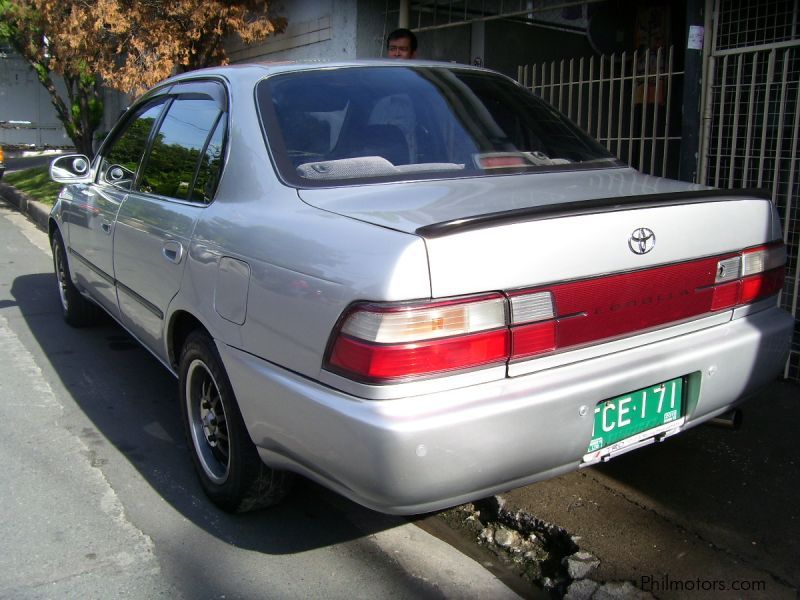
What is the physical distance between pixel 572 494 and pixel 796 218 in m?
2.39

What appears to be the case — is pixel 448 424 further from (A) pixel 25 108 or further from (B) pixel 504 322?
(A) pixel 25 108

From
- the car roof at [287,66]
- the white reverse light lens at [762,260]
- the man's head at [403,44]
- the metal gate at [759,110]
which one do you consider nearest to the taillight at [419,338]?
the white reverse light lens at [762,260]

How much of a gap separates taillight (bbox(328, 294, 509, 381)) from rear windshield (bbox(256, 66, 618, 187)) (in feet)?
2.53

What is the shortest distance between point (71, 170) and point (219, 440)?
8.33 feet

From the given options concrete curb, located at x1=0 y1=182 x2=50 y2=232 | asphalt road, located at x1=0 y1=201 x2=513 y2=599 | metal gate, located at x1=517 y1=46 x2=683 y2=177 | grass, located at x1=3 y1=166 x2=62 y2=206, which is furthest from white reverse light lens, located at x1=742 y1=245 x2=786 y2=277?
grass, located at x1=3 y1=166 x2=62 y2=206

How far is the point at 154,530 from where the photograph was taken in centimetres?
298

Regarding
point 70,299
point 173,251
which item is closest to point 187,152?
point 173,251

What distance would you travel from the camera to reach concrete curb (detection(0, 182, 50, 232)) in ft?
35.6

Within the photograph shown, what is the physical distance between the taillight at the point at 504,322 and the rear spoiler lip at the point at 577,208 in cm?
20

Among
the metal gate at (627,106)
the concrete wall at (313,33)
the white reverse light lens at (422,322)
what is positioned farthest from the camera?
the concrete wall at (313,33)

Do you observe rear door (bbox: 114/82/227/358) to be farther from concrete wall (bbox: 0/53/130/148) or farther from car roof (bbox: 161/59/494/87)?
concrete wall (bbox: 0/53/130/148)

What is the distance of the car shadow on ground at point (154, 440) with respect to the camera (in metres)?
3.00

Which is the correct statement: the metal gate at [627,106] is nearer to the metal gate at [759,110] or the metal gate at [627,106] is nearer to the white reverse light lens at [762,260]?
the metal gate at [759,110]

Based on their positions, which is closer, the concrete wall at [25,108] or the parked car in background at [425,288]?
the parked car in background at [425,288]
